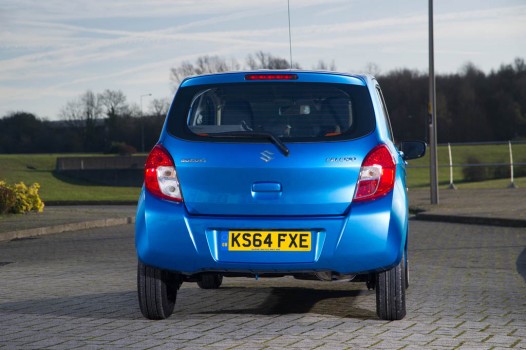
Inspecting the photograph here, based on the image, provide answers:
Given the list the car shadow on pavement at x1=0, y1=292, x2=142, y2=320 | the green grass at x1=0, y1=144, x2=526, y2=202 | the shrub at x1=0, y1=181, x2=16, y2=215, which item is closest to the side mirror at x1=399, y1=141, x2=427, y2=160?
the car shadow on pavement at x1=0, y1=292, x2=142, y2=320

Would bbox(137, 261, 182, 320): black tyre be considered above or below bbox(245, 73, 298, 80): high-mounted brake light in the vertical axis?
below

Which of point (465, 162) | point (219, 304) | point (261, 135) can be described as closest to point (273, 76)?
point (261, 135)

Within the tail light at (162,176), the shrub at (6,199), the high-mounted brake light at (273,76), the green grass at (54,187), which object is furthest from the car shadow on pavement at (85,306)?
the green grass at (54,187)

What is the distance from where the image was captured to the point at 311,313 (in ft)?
26.0

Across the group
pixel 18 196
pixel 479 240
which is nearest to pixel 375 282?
pixel 479 240

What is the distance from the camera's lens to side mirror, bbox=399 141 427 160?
28.7 ft

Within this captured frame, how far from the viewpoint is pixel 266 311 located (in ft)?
26.4

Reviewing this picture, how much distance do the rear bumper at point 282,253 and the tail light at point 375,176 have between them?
57 millimetres

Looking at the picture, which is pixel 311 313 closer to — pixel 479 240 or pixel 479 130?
pixel 479 240

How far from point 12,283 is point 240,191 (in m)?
4.26

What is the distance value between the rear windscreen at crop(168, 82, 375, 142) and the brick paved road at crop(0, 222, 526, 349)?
4.56ft

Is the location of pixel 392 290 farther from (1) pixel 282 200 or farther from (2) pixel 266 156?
(2) pixel 266 156

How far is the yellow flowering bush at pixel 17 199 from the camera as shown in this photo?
22.8 metres

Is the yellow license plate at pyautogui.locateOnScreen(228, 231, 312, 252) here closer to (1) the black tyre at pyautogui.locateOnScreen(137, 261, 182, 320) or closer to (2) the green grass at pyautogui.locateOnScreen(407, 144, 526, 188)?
(1) the black tyre at pyautogui.locateOnScreen(137, 261, 182, 320)
